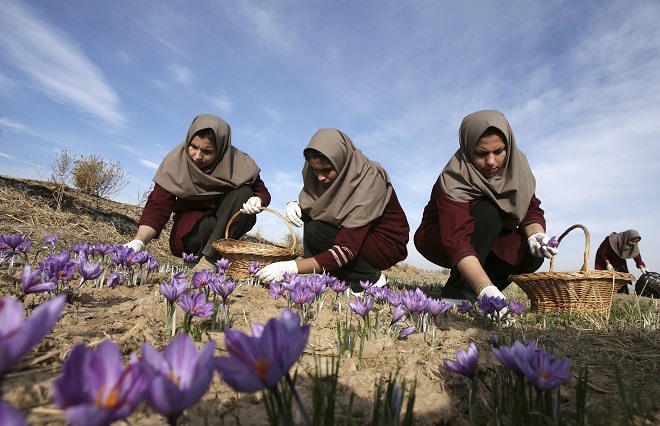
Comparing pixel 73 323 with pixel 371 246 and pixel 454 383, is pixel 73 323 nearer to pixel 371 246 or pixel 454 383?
pixel 454 383

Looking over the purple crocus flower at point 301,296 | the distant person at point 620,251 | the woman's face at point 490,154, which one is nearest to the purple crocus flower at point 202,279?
the purple crocus flower at point 301,296

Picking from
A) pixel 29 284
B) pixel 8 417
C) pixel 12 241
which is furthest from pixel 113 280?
pixel 8 417

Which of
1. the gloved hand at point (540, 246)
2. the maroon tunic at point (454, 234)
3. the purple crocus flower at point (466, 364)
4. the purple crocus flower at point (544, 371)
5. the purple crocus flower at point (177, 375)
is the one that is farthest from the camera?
the gloved hand at point (540, 246)

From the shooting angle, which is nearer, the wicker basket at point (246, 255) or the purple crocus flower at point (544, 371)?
the purple crocus flower at point (544, 371)

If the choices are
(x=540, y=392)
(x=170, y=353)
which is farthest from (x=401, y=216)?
(x=170, y=353)

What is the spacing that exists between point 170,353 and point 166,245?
8416 mm

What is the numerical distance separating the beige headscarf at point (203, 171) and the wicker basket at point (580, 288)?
123 inches

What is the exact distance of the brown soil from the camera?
986 millimetres

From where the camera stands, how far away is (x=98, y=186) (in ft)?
34.6

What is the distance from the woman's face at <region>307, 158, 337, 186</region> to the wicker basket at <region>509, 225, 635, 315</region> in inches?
76.2

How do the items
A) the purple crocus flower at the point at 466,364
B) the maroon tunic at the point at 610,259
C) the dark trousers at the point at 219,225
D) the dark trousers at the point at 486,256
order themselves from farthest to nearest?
the maroon tunic at the point at 610,259
the dark trousers at the point at 219,225
the dark trousers at the point at 486,256
the purple crocus flower at the point at 466,364

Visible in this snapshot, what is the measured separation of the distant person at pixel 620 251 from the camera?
967 centimetres

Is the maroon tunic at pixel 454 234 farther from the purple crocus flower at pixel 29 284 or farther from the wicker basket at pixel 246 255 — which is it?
the purple crocus flower at pixel 29 284

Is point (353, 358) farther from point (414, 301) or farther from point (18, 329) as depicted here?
point (18, 329)
